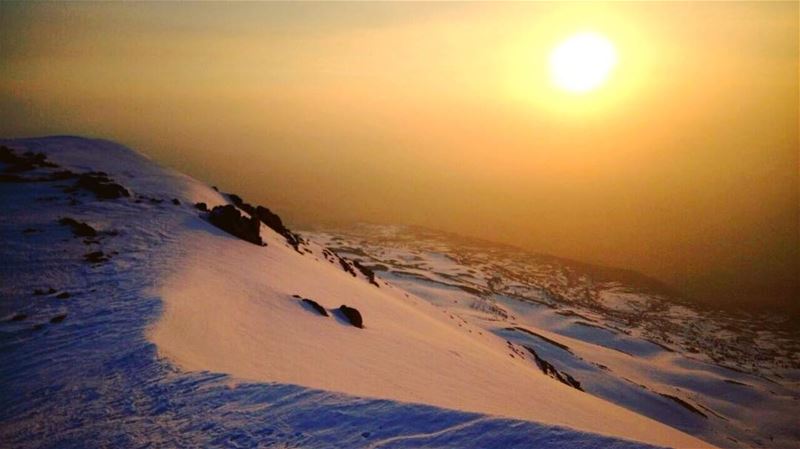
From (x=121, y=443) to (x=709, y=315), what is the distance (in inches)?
5469

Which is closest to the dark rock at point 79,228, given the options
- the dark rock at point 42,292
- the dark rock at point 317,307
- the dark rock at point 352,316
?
the dark rock at point 42,292

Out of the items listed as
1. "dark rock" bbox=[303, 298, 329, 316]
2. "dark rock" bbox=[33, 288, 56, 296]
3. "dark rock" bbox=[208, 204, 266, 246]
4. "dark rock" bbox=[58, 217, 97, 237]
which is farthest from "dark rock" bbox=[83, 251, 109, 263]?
"dark rock" bbox=[208, 204, 266, 246]

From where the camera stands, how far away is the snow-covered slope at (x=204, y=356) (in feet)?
19.1

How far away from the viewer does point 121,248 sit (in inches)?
659

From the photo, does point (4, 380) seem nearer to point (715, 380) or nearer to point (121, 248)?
point (121, 248)

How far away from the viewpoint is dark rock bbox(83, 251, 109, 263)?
15023 millimetres

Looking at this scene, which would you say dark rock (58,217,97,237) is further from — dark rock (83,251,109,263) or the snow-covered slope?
dark rock (83,251,109,263)

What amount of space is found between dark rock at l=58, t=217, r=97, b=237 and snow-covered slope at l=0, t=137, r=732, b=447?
3.4 inches

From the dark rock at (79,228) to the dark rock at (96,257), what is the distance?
2908 mm

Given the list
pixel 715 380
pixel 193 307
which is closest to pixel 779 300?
pixel 715 380

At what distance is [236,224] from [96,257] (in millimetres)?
10023

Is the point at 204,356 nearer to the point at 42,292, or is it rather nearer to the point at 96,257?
the point at 42,292

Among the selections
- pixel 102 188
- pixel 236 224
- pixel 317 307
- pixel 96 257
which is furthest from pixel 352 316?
pixel 102 188

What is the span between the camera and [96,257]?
15.3m
